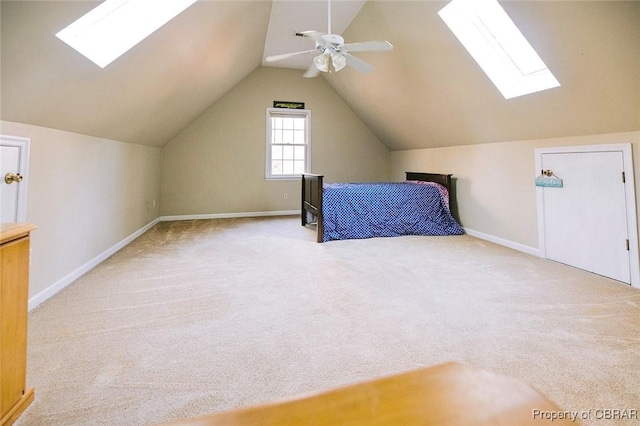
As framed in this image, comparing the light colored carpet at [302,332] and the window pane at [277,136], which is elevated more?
the window pane at [277,136]

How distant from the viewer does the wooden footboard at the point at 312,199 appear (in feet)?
13.6

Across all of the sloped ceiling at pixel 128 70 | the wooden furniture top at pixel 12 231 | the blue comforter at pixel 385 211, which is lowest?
the wooden furniture top at pixel 12 231

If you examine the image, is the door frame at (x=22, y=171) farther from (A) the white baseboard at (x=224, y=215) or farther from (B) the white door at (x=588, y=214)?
(B) the white door at (x=588, y=214)

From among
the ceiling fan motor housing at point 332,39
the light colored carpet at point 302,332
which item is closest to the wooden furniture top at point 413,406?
the light colored carpet at point 302,332

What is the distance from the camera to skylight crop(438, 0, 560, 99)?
294cm

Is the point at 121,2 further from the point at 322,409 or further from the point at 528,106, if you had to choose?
the point at 528,106

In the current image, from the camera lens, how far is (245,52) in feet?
15.4

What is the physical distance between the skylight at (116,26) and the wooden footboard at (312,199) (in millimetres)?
2337

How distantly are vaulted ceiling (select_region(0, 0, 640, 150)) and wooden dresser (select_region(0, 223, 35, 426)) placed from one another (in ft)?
3.61

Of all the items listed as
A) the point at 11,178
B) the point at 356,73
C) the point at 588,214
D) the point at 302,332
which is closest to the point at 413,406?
the point at 302,332

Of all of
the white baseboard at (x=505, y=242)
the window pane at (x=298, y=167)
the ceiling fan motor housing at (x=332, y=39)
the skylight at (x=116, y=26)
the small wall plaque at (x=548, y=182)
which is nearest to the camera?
the skylight at (x=116, y=26)

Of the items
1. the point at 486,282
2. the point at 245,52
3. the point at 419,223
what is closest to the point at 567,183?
the point at 486,282

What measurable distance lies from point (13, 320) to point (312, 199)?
380 centimetres

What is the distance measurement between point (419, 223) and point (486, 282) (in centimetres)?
202
